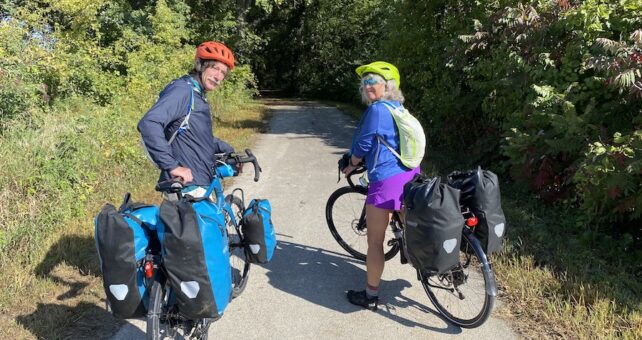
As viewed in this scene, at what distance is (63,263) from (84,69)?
7.57m

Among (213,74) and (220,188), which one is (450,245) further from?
(213,74)

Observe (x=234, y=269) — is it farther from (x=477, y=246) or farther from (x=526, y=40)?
(x=526, y=40)

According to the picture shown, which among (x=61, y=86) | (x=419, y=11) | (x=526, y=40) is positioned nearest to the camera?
(x=526, y=40)

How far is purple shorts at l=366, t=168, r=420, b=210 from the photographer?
143 inches

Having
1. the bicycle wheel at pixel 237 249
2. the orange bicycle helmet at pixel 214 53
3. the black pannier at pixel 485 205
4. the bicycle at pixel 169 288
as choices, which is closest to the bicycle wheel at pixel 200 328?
the bicycle at pixel 169 288

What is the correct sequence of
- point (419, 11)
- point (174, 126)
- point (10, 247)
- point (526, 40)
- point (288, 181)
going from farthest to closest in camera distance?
point (419, 11) → point (288, 181) → point (526, 40) → point (10, 247) → point (174, 126)

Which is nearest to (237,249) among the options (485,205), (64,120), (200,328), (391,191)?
(200,328)

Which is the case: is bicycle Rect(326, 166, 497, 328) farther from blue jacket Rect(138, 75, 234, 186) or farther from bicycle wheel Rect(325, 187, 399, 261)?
blue jacket Rect(138, 75, 234, 186)

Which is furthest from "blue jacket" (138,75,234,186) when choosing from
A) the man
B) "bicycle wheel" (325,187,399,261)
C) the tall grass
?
the tall grass

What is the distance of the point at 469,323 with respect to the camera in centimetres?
Answer: 357

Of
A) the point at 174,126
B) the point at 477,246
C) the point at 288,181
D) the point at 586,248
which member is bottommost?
the point at 288,181

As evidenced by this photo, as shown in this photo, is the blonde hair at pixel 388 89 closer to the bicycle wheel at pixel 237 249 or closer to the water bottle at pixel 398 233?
the water bottle at pixel 398 233

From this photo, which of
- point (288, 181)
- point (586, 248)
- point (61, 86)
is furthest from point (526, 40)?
point (61, 86)

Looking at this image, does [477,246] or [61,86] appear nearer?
[477,246]
